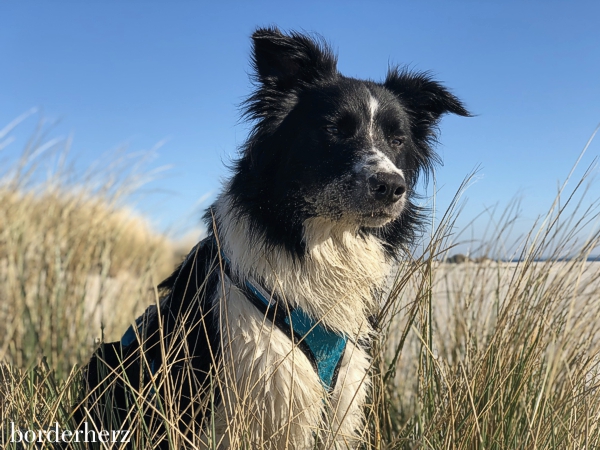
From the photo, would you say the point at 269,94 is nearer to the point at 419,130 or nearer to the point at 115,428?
the point at 419,130

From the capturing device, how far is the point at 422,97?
10.3ft

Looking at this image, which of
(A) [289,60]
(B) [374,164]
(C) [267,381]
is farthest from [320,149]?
(C) [267,381]

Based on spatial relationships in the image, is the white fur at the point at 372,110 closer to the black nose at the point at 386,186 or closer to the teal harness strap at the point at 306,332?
the black nose at the point at 386,186

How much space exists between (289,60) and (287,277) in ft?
4.25

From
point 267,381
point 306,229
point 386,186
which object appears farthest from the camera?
point 306,229

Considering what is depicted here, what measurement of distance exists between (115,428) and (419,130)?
2550mm

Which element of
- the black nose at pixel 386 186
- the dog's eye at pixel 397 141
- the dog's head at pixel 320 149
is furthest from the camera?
the dog's eye at pixel 397 141

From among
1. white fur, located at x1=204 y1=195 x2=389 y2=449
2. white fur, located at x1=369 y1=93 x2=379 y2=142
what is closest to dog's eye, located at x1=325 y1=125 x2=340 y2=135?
white fur, located at x1=369 y1=93 x2=379 y2=142

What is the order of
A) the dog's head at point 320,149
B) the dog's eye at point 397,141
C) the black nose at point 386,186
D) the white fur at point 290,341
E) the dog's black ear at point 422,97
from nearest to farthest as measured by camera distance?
the white fur at point 290,341, the black nose at point 386,186, the dog's head at point 320,149, the dog's eye at point 397,141, the dog's black ear at point 422,97

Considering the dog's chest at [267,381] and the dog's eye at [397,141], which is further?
the dog's eye at [397,141]

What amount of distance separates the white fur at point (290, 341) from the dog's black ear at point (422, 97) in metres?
1.03

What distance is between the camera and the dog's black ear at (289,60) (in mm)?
2705

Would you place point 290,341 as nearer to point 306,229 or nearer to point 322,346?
point 322,346

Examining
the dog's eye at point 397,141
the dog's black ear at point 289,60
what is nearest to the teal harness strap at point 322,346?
the dog's eye at point 397,141
